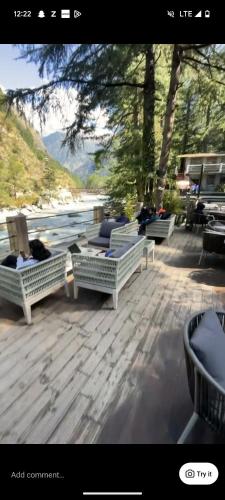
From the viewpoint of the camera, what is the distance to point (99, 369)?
1.91m

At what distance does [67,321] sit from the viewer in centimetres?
255

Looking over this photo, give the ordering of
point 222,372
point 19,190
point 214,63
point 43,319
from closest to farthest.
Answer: point 222,372 → point 43,319 → point 214,63 → point 19,190

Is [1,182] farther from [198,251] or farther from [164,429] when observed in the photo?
[164,429]

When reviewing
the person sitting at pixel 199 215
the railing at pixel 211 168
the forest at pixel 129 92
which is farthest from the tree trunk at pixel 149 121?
the railing at pixel 211 168

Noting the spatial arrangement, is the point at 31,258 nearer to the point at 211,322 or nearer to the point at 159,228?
the point at 211,322

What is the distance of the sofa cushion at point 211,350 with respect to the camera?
1.16 meters

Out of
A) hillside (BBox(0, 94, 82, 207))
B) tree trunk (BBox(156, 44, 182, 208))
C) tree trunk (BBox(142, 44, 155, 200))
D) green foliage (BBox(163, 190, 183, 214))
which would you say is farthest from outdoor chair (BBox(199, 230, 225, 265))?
hillside (BBox(0, 94, 82, 207))

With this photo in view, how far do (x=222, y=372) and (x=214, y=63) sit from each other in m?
7.43

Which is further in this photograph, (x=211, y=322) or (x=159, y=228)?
(x=159, y=228)

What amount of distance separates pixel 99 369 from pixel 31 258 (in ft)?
4.70

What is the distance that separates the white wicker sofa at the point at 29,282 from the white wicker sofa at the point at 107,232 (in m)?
1.61

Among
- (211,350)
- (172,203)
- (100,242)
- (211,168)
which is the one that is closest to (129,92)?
(172,203)

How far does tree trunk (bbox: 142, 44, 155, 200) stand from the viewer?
6477 millimetres
